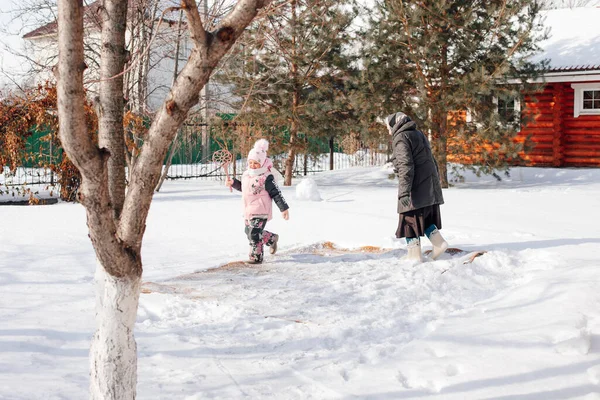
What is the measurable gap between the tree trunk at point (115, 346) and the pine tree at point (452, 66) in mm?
12354

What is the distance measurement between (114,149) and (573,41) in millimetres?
19707

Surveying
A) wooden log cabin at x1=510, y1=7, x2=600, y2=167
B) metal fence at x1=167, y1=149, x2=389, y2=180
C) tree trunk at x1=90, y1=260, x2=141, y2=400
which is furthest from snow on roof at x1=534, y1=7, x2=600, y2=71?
tree trunk at x1=90, y1=260, x2=141, y2=400

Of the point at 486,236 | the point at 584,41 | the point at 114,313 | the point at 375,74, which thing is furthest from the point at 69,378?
the point at 584,41

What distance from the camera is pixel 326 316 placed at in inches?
211

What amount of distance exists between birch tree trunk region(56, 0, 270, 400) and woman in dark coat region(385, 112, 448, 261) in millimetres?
4120

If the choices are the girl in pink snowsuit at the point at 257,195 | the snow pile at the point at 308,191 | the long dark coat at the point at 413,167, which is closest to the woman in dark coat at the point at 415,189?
the long dark coat at the point at 413,167

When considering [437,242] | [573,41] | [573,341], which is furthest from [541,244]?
[573,41]

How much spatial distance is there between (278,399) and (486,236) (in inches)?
222

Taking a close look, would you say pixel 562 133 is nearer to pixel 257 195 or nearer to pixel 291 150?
pixel 291 150

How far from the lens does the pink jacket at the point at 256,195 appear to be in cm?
741

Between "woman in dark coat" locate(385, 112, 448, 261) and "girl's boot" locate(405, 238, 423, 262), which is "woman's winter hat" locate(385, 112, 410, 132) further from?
"girl's boot" locate(405, 238, 423, 262)

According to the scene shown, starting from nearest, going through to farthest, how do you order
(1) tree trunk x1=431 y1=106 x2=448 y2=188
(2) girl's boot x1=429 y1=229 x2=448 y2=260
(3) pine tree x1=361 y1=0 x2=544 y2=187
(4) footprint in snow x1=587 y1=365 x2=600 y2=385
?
(4) footprint in snow x1=587 y1=365 x2=600 y2=385 < (2) girl's boot x1=429 y1=229 x2=448 y2=260 < (3) pine tree x1=361 y1=0 x2=544 y2=187 < (1) tree trunk x1=431 y1=106 x2=448 y2=188

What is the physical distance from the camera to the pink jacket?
24.3ft

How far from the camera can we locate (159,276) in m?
7.00
